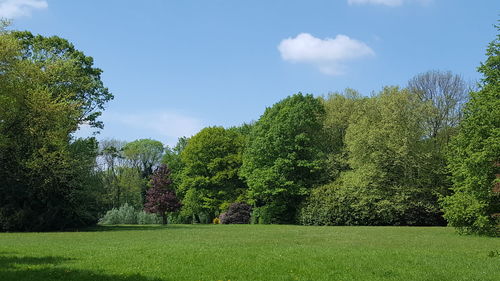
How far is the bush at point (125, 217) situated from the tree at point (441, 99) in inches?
1480

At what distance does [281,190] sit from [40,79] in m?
25.7

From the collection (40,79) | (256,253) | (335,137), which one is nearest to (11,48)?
(40,79)

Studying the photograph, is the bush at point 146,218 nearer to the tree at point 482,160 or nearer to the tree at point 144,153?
the tree at point 144,153

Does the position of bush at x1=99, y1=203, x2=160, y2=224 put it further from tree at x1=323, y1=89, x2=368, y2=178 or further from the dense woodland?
tree at x1=323, y1=89, x2=368, y2=178

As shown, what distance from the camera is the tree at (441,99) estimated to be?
45.9 meters

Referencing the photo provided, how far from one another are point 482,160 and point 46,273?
23619 mm

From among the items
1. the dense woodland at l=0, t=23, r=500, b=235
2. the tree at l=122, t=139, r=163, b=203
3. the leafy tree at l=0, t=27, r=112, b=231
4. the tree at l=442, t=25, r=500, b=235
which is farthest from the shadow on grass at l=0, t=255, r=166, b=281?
the tree at l=122, t=139, r=163, b=203

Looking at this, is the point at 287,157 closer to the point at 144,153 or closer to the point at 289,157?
the point at 289,157

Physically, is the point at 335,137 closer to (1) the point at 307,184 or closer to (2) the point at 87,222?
(1) the point at 307,184

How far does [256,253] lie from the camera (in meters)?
15.9

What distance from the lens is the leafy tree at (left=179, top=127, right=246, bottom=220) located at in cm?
6144

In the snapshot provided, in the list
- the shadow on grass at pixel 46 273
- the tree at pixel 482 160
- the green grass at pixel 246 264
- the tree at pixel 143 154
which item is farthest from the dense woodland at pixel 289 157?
the tree at pixel 143 154

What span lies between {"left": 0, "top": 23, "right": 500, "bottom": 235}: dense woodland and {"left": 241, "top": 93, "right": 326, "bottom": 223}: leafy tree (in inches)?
6.1

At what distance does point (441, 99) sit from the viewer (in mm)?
47625
